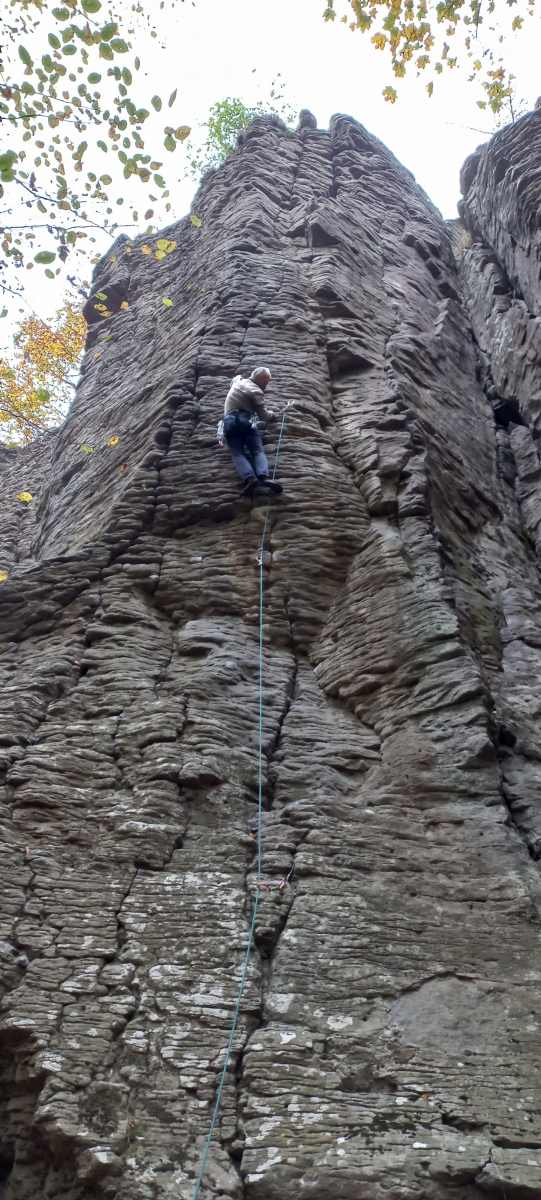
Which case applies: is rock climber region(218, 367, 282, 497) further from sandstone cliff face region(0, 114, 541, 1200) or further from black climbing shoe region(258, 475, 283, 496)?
sandstone cliff face region(0, 114, 541, 1200)

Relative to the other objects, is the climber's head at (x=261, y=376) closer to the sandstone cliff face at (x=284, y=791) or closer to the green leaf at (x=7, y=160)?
the sandstone cliff face at (x=284, y=791)

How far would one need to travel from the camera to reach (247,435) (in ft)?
33.4

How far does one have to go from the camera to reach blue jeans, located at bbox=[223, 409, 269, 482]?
10094 mm

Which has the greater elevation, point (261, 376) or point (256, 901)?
point (261, 376)

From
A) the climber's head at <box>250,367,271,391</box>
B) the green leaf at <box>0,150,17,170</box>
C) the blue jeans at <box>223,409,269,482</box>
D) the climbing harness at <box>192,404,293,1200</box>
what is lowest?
the climbing harness at <box>192,404,293,1200</box>

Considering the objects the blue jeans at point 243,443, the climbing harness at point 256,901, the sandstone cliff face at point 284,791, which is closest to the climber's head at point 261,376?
the sandstone cliff face at point 284,791

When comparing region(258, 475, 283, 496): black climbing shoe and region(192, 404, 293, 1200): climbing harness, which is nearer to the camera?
region(192, 404, 293, 1200): climbing harness

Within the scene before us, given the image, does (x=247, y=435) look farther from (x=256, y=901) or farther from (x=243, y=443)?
(x=256, y=901)

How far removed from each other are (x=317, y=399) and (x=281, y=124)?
12.0 metres

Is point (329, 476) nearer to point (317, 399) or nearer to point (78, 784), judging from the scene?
point (317, 399)

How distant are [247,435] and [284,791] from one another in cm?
437

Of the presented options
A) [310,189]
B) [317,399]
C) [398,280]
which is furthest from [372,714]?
[310,189]

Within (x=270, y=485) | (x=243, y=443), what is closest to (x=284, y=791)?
(x=270, y=485)

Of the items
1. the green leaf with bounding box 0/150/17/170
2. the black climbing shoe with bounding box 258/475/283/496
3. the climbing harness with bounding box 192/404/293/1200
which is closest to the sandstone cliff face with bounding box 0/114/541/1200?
the climbing harness with bounding box 192/404/293/1200
